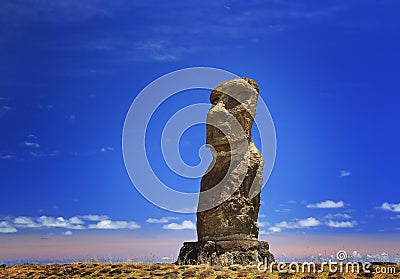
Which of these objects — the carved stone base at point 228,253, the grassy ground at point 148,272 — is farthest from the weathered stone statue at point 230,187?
the grassy ground at point 148,272

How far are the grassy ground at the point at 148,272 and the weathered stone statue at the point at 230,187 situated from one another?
5.05 feet

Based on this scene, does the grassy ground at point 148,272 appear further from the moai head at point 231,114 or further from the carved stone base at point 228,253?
the moai head at point 231,114

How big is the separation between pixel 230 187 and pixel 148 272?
20.4 feet

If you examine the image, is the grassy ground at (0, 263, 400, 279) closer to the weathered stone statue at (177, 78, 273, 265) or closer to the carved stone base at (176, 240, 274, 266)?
the carved stone base at (176, 240, 274, 266)

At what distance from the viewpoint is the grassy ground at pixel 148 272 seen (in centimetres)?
2245

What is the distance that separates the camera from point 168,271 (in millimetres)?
24062

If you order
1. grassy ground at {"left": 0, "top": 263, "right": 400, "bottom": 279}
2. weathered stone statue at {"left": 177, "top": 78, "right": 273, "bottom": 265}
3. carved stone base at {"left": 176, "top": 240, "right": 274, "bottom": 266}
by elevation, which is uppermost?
weathered stone statue at {"left": 177, "top": 78, "right": 273, "bottom": 265}

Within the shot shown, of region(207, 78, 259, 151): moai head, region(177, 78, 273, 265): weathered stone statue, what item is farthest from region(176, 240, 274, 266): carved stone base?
region(207, 78, 259, 151): moai head

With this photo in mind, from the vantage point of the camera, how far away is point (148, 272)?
2412 centimetres

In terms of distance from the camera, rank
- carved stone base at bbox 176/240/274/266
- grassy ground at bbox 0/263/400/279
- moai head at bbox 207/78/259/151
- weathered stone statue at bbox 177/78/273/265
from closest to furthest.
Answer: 1. grassy ground at bbox 0/263/400/279
2. carved stone base at bbox 176/240/274/266
3. weathered stone statue at bbox 177/78/273/265
4. moai head at bbox 207/78/259/151

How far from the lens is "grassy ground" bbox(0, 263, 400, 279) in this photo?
22.5 m

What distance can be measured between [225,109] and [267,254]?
7703 millimetres

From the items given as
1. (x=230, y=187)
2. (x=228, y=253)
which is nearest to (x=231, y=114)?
(x=230, y=187)

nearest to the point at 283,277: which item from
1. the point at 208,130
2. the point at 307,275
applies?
the point at 307,275
